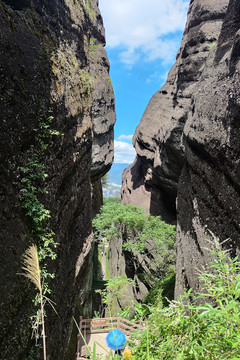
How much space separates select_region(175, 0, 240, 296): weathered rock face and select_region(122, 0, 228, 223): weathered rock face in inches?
104

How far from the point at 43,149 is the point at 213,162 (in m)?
4.21

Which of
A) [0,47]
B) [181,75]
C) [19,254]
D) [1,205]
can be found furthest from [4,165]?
[181,75]

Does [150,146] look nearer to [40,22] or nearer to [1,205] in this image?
[40,22]

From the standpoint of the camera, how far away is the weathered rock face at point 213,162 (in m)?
4.42

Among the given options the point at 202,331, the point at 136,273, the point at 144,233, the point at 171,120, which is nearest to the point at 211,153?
the point at 202,331

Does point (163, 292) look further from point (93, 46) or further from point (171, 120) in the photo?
point (93, 46)

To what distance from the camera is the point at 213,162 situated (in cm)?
540

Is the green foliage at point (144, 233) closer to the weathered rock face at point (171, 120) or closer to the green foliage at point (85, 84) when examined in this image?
the weathered rock face at point (171, 120)

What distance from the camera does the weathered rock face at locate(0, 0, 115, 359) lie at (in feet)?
10.3

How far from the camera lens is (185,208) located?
24.2 ft

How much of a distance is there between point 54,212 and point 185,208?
477 centimetres

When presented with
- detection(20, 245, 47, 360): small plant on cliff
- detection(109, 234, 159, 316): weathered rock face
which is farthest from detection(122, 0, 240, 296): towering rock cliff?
detection(109, 234, 159, 316): weathered rock face

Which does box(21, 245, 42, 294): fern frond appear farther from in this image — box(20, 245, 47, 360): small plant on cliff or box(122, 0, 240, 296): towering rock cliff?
box(122, 0, 240, 296): towering rock cliff

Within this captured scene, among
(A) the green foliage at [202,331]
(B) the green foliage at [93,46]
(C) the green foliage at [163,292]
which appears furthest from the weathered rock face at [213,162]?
(B) the green foliage at [93,46]
